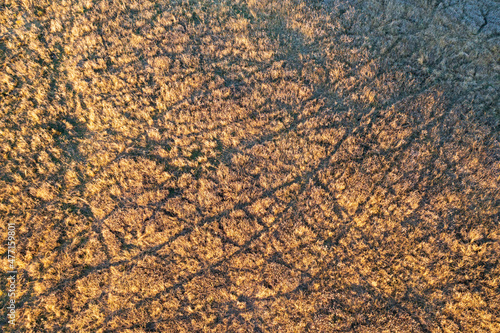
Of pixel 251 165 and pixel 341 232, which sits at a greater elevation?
pixel 251 165

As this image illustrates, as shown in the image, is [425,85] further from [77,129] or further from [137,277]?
[77,129]

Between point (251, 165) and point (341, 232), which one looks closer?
point (341, 232)

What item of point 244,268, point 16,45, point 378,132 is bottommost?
point 244,268

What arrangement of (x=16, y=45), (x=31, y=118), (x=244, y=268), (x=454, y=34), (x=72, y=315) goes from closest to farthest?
1. (x=72, y=315)
2. (x=244, y=268)
3. (x=31, y=118)
4. (x=16, y=45)
5. (x=454, y=34)

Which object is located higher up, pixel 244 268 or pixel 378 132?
pixel 378 132

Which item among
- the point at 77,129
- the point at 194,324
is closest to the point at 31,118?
the point at 77,129

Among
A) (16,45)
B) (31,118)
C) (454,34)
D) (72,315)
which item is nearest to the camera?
(72,315)

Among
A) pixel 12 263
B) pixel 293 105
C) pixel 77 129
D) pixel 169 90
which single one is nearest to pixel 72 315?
pixel 12 263

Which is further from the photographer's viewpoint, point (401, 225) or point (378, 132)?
point (378, 132)
